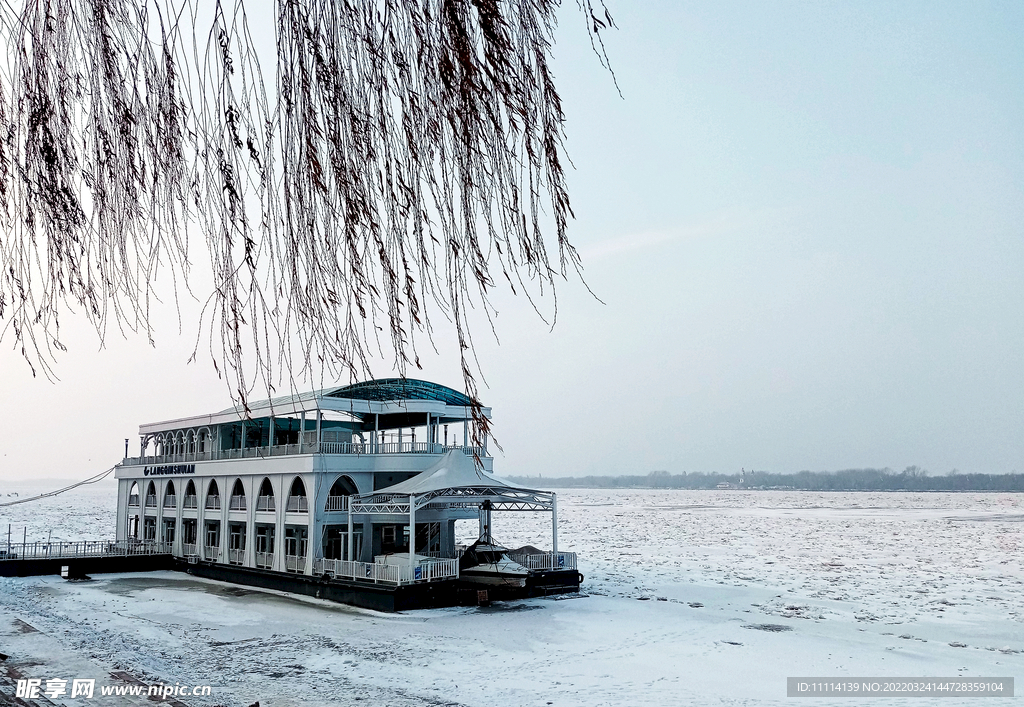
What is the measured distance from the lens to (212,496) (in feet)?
106

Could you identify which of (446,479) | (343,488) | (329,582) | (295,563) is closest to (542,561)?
(446,479)

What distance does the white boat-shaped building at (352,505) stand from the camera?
23.2 meters

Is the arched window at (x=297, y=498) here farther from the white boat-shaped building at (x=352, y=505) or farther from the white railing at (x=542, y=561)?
the white railing at (x=542, y=561)

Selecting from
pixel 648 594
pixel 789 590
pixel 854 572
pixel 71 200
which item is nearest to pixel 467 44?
pixel 71 200

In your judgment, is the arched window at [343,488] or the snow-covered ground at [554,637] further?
the arched window at [343,488]

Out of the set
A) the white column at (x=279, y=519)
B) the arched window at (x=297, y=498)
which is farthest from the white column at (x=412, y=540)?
the white column at (x=279, y=519)

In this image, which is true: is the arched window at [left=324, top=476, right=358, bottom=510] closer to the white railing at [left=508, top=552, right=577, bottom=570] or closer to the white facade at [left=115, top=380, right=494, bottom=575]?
the white facade at [left=115, top=380, right=494, bottom=575]

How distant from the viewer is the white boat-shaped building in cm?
2320

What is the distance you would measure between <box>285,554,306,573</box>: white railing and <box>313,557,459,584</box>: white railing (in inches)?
54.2

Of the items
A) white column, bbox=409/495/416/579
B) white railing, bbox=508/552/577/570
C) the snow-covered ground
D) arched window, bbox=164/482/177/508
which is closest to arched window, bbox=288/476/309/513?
the snow-covered ground

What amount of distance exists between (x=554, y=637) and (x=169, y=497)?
23.9 metres

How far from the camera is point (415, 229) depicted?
8.15 feet

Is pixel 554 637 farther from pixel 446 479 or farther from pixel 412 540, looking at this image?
pixel 446 479

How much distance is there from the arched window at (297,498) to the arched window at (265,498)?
2.73 ft
